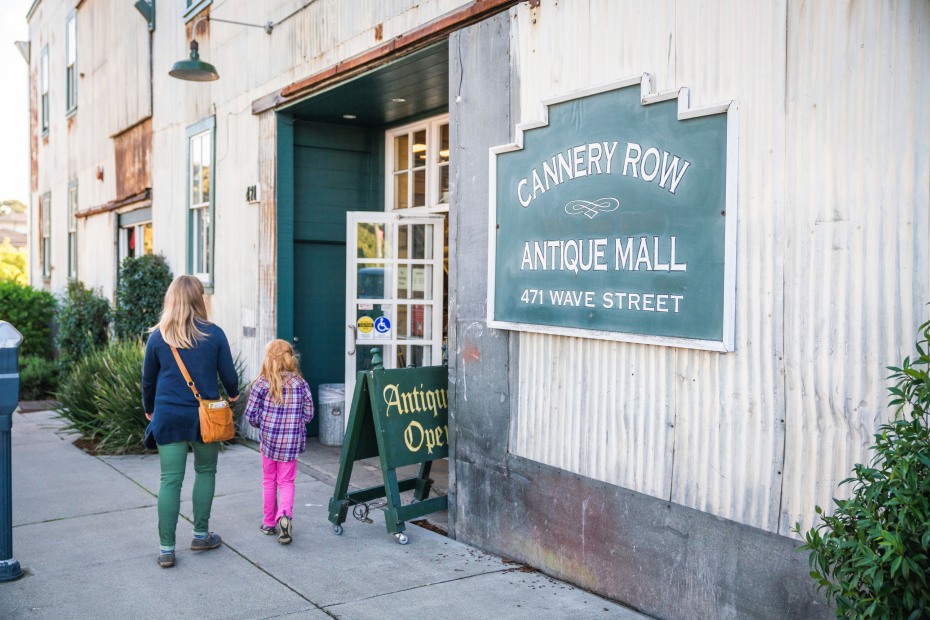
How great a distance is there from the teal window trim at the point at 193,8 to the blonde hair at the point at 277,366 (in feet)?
19.6

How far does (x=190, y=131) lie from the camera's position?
10375 millimetres

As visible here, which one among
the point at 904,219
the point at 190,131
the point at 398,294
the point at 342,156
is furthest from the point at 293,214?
the point at 904,219

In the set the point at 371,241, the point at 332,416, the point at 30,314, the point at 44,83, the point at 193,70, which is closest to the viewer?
the point at 371,241

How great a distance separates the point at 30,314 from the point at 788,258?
14.6 meters

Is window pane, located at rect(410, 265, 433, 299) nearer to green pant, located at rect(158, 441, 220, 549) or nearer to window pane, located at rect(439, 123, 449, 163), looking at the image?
window pane, located at rect(439, 123, 449, 163)

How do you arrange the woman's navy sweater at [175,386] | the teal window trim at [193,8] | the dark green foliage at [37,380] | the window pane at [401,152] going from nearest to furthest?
the woman's navy sweater at [175,386] → the window pane at [401,152] → the teal window trim at [193,8] → the dark green foliage at [37,380]

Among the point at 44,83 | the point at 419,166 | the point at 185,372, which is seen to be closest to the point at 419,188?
the point at 419,166

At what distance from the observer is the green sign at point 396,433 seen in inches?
217

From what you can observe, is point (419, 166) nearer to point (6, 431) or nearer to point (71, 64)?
point (6, 431)

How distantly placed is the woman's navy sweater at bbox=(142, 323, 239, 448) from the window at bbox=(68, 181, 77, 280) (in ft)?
38.6

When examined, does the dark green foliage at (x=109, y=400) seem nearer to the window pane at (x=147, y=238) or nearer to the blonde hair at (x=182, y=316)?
the window pane at (x=147, y=238)

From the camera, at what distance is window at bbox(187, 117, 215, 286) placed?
389 inches

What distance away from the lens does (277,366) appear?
217 inches

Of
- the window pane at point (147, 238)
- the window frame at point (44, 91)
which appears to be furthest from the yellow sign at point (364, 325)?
the window frame at point (44, 91)
